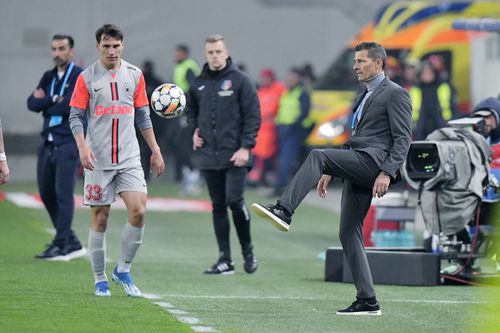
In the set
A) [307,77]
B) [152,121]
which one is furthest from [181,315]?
[152,121]

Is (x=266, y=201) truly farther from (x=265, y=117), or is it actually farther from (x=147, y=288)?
(x=147, y=288)

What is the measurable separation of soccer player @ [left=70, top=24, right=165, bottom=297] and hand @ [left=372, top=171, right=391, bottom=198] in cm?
184

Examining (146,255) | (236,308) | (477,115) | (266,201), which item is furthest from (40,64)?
(236,308)

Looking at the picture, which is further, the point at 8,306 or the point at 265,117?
the point at 265,117

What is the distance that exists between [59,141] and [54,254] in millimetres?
1102

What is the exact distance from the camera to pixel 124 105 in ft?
38.2

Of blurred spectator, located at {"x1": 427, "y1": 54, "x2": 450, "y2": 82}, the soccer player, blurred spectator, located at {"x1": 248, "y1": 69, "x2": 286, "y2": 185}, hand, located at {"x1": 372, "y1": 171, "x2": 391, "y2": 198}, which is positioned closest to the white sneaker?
the soccer player

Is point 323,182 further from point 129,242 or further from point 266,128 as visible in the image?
point 266,128

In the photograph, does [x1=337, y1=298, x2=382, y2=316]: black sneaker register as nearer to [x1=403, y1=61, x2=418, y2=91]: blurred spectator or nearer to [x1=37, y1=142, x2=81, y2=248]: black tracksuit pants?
[x1=37, y1=142, x2=81, y2=248]: black tracksuit pants

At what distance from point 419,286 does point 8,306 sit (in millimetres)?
3939

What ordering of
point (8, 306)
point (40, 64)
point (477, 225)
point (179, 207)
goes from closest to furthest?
point (8, 306) < point (477, 225) < point (179, 207) < point (40, 64)

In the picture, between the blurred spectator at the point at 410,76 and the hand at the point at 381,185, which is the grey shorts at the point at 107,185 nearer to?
the hand at the point at 381,185

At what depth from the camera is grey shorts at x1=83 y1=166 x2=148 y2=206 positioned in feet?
37.8

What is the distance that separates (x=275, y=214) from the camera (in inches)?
407
